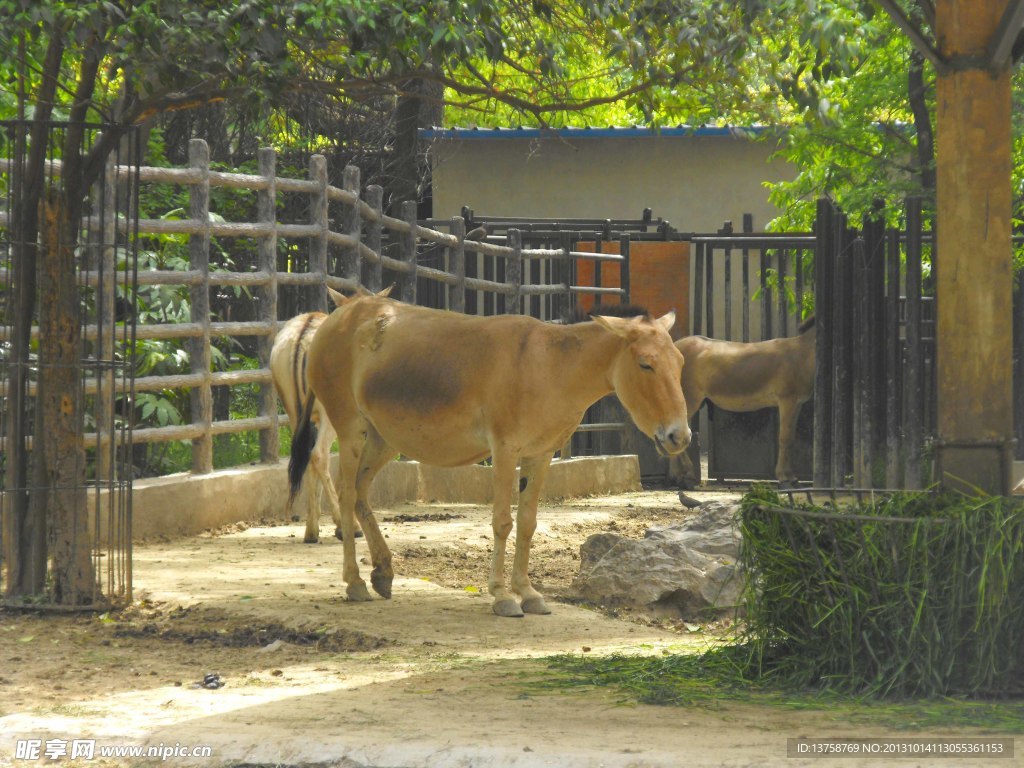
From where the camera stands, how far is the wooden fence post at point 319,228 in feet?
41.3

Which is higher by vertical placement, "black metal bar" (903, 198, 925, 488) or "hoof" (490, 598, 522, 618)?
"black metal bar" (903, 198, 925, 488)

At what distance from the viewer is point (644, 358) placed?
8172 millimetres

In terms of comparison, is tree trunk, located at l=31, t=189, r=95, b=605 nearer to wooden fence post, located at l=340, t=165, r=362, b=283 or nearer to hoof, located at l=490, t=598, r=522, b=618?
hoof, located at l=490, t=598, r=522, b=618

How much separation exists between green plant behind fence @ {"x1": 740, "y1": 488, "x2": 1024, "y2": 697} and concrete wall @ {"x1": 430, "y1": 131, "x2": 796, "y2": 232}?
16.3 m

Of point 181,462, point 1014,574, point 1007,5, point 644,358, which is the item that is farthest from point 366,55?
point 181,462

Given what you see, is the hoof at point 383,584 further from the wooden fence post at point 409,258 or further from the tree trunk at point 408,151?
the tree trunk at point 408,151

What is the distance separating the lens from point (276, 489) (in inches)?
479

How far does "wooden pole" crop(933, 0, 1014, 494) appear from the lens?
19.8 ft

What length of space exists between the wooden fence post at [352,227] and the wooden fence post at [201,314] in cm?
182

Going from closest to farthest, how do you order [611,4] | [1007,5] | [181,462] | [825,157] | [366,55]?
[1007,5]
[366,55]
[611,4]
[181,462]
[825,157]

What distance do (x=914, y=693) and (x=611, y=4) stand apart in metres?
4.39

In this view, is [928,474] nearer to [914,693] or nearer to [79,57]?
[914,693]

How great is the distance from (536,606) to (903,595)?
3.12 meters

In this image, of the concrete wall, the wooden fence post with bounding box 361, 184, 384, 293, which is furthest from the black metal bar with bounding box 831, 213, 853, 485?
the concrete wall
